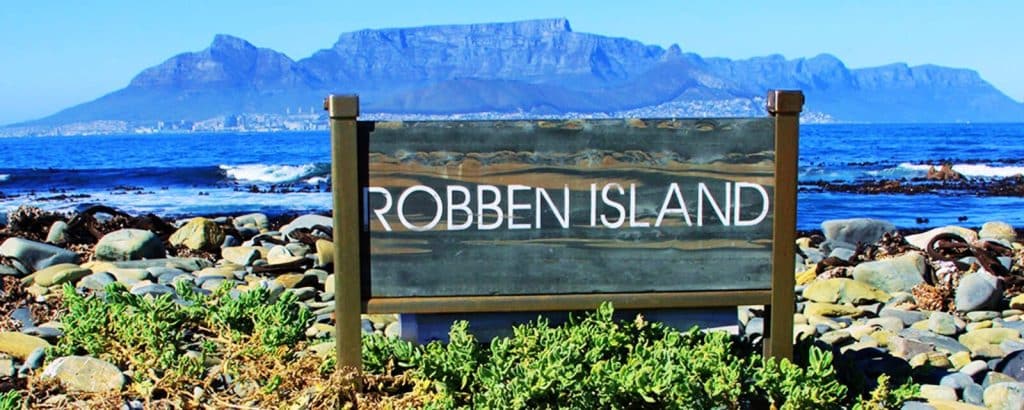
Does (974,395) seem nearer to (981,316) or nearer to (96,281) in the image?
(981,316)

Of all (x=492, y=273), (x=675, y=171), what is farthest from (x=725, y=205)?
(x=492, y=273)

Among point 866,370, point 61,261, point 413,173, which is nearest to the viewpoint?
point 413,173

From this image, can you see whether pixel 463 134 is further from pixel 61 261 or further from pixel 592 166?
pixel 61 261

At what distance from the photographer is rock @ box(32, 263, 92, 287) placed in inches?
316

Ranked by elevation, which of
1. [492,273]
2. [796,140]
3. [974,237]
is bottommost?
[974,237]

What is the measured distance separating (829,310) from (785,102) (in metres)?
3.61

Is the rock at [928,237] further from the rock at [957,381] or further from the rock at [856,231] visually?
the rock at [957,381]

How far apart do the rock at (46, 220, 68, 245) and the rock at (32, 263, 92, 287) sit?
1910 mm

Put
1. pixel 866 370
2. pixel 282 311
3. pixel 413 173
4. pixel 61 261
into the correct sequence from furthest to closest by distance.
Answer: pixel 61 261 → pixel 866 370 → pixel 282 311 → pixel 413 173

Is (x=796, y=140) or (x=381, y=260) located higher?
(x=796, y=140)

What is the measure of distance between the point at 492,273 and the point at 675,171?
950mm

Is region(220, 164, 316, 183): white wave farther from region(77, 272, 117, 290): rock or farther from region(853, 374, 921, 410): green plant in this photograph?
region(853, 374, 921, 410): green plant

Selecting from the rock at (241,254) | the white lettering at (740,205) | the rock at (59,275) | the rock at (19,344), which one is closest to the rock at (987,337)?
the white lettering at (740,205)

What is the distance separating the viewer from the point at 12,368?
17.6 feet
